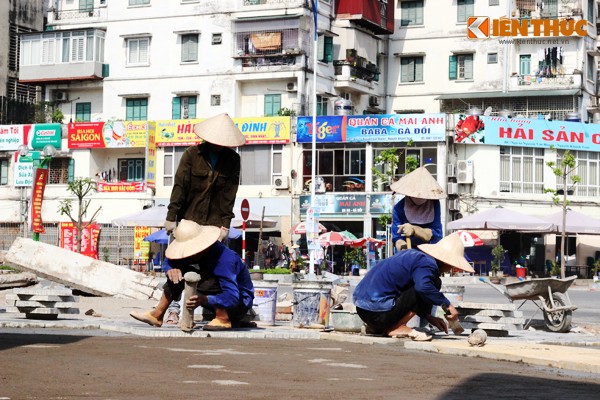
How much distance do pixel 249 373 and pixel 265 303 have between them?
240 inches

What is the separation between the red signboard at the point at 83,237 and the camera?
179ft

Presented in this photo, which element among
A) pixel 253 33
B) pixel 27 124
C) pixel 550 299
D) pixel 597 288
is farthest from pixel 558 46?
pixel 550 299

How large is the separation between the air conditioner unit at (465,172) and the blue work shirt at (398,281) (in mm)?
40003

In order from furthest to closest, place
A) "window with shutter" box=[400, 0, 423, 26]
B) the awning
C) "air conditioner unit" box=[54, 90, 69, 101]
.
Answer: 1. "window with shutter" box=[400, 0, 423, 26]
2. "air conditioner unit" box=[54, 90, 69, 101]
3. the awning

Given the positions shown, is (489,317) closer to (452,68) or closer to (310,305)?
(310,305)

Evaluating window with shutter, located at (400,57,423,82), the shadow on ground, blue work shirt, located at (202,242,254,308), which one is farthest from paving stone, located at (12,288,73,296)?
window with shutter, located at (400,57,423,82)

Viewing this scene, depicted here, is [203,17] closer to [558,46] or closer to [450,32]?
[450,32]

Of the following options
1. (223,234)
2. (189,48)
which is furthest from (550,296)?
(189,48)

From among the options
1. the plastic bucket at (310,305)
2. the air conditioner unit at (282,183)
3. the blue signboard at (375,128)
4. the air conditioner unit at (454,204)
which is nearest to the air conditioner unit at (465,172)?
the air conditioner unit at (454,204)

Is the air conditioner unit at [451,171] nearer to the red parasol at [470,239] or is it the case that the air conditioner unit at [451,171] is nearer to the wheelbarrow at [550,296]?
the red parasol at [470,239]

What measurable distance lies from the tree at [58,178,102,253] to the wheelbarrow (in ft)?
121

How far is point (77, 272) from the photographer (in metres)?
20.3

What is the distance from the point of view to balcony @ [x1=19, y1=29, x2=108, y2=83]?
193 ft

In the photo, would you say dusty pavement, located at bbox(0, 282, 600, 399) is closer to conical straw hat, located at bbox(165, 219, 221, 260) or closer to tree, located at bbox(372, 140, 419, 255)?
conical straw hat, located at bbox(165, 219, 221, 260)
